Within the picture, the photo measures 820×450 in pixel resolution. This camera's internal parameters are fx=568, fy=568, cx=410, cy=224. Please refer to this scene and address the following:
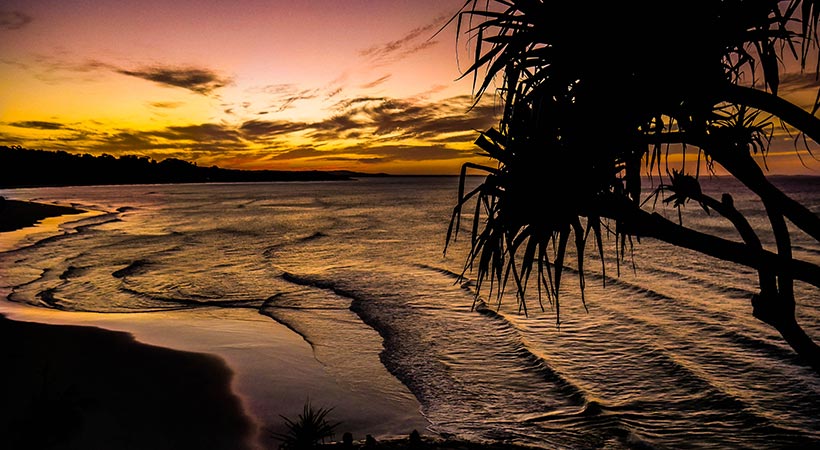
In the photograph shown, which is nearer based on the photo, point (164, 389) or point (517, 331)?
point (164, 389)

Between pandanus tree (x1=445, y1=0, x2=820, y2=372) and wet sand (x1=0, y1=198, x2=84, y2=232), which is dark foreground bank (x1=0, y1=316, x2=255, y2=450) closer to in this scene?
pandanus tree (x1=445, y1=0, x2=820, y2=372)

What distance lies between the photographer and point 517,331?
1134 cm

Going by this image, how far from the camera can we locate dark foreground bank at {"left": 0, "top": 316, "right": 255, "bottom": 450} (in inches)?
230

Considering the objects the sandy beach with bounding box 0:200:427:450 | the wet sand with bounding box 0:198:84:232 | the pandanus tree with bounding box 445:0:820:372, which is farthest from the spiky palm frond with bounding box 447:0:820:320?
the wet sand with bounding box 0:198:84:232

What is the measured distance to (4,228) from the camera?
32312 millimetres

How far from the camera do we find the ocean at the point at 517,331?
706 centimetres

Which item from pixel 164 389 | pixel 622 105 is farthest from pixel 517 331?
pixel 622 105

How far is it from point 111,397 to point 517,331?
727cm

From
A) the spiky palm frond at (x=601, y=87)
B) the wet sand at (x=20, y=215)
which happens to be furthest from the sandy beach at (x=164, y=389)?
the wet sand at (x=20, y=215)

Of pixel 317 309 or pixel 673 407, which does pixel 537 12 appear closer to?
pixel 673 407

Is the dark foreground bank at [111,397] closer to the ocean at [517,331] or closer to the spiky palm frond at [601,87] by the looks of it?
the ocean at [517,331]

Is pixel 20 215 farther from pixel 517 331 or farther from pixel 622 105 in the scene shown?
pixel 622 105

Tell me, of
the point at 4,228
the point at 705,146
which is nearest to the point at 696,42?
the point at 705,146

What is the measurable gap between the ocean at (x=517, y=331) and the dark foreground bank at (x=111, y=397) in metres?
2.14
